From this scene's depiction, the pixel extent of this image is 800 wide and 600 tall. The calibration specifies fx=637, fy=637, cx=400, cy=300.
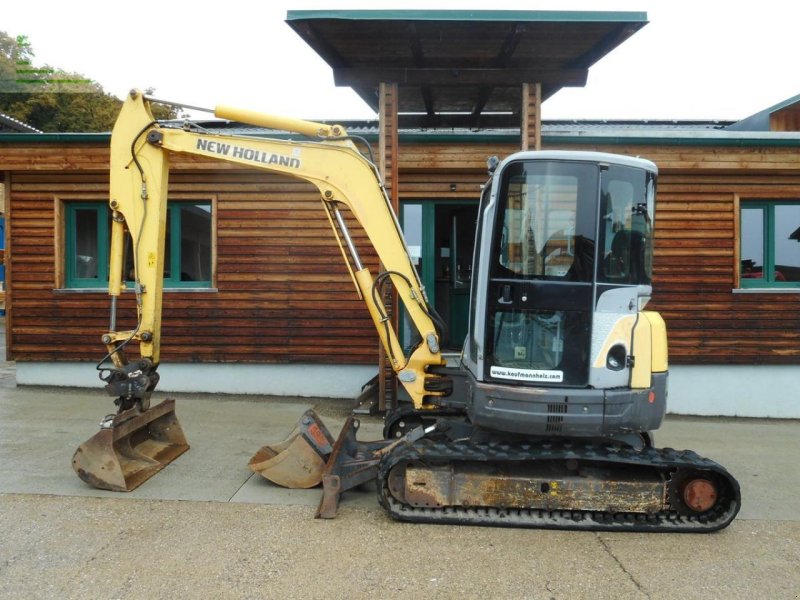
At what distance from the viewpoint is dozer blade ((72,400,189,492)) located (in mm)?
4926

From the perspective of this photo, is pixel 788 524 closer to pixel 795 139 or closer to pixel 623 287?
pixel 623 287

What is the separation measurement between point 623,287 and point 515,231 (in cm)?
85

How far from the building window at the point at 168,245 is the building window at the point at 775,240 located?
24.4ft

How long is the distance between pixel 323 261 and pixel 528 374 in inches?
190

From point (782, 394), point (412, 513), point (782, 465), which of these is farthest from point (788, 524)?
point (782, 394)

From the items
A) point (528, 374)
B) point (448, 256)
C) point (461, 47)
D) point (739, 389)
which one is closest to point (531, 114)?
point (461, 47)

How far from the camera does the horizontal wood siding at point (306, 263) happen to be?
8.48 meters

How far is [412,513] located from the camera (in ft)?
14.7

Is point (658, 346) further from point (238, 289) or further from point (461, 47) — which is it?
point (238, 289)

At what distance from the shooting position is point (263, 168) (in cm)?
541

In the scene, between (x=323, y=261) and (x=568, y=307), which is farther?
(x=323, y=261)

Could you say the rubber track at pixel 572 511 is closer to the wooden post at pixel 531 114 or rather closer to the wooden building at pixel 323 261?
the wooden post at pixel 531 114

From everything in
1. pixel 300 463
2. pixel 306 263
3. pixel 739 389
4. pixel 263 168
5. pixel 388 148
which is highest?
pixel 388 148

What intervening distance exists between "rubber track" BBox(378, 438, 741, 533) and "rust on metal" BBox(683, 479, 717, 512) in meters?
0.07
